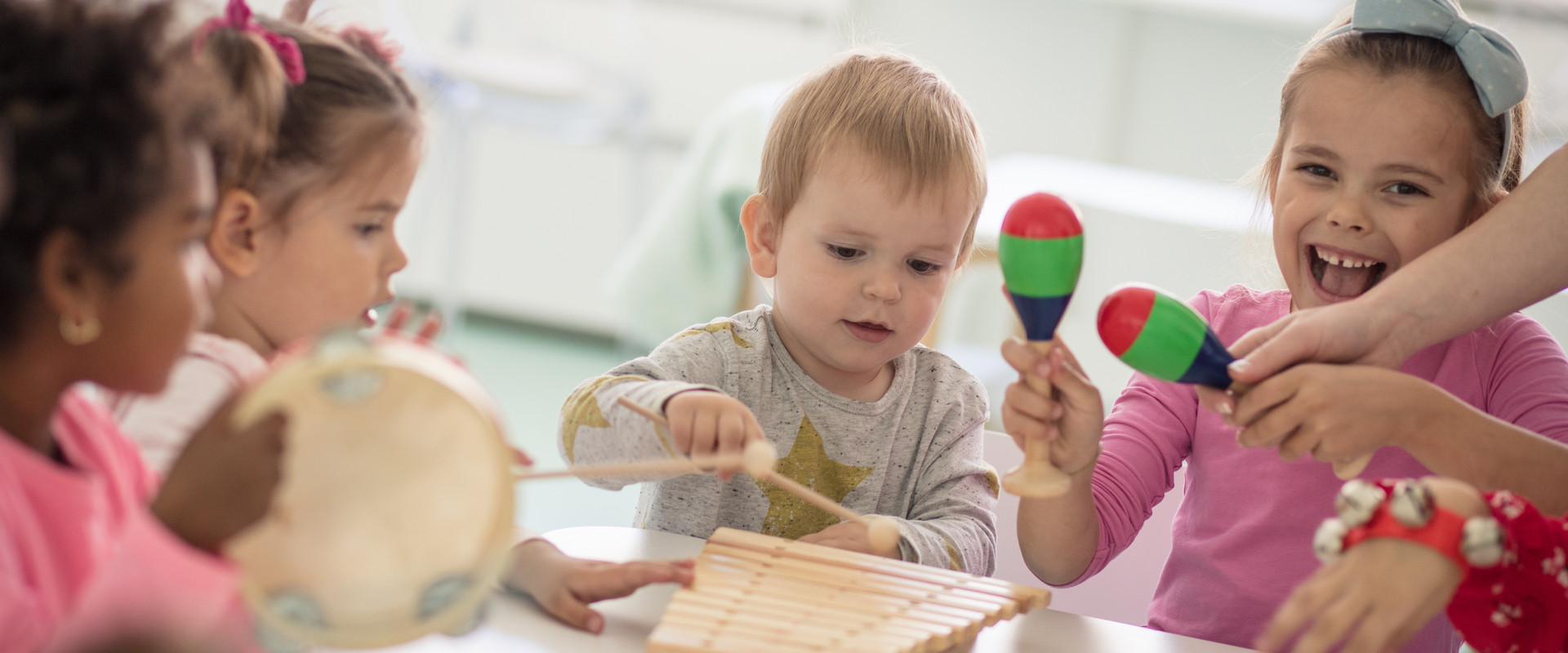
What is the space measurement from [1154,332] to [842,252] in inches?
17.2

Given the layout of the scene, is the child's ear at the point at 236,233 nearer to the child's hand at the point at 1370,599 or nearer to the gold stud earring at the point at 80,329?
the gold stud earring at the point at 80,329

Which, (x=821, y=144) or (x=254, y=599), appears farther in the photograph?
(x=821, y=144)

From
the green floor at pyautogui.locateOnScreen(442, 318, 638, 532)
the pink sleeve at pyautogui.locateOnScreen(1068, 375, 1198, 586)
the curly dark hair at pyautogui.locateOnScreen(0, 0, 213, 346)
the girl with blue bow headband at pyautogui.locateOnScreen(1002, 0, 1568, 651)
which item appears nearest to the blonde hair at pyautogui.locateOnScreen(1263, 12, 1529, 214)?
the girl with blue bow headband at pyautogui.locateOnScreen(1002, 0, 1568, 651)

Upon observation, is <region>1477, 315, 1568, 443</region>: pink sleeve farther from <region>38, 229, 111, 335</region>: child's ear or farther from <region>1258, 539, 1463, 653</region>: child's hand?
<region>38, 229, 111, 335</region>: child's ear

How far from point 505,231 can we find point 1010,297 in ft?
10.9

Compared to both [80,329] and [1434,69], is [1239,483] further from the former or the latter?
[80,329]

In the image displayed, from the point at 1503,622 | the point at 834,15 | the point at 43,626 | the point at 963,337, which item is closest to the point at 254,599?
the point at 43,626

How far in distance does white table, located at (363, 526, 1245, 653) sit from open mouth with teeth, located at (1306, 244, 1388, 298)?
46 cm

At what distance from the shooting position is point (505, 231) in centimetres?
408

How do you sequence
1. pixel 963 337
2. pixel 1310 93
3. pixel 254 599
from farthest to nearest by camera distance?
pixel 963 337
pixel 1310 93
pixel 254 599

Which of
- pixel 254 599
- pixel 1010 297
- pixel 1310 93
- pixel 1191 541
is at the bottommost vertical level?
pixel 1191 541

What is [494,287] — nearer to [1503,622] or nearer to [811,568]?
[811,568]

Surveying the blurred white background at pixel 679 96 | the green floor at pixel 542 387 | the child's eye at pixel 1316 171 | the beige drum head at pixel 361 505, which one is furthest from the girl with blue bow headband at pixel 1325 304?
the blurred white background at pixel 679 96

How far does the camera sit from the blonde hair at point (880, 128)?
126 cm
